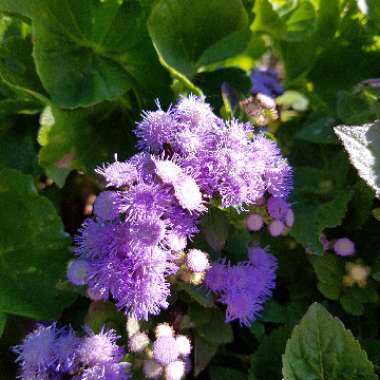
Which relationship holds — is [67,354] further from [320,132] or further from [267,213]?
[320,132]

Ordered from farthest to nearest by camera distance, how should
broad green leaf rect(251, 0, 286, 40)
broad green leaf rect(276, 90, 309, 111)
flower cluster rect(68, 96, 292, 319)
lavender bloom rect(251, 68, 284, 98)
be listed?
1. lavender bloom rect(251, 68, 284, 98)
2. broad green leaf rect(276, 90, 309, 111)
3. broad green leaf rect(251, 0, 286, 40)
4. flower cluster rect(68, 96, 292, 319)

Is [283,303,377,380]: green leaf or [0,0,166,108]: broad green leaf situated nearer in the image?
[283,303,377,380]: green leaf

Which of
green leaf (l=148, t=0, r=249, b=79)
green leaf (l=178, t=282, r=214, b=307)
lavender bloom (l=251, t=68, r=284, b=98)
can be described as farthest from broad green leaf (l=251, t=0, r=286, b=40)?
green leaf (l=178, t=282, r=214, b=307)

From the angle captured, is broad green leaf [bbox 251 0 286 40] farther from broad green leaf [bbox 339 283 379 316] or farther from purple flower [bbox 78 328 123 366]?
purple flower [bbox 78 328 123 366]

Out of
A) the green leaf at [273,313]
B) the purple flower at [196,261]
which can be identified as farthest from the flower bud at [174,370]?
the green leaf at [273,313]

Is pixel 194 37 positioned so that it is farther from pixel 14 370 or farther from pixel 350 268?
pixel 14 370

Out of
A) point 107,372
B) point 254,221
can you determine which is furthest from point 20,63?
point 107,372

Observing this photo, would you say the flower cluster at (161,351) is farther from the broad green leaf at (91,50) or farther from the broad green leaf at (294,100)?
the broad green leaf at (294,100)
